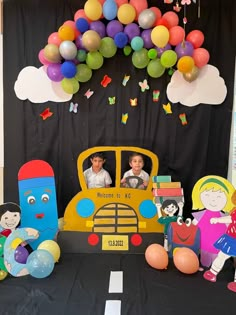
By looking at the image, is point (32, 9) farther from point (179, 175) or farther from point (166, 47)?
point (179, 175)

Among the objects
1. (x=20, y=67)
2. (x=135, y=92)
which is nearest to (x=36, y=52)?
(x=20, y=67)

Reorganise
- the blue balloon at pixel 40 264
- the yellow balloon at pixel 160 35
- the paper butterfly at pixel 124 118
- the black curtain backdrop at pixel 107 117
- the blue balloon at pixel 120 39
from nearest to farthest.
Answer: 1. the blue balloon at pixel 40 264
2. the yellow balloon at pixel 160 35
3. the blue balloon at pixel 120 39
4. the black curtain backdrop at pixel 107 117
5. the paper butterfly at pixel 124 118

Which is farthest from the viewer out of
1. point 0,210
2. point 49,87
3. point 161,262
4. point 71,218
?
point 49,87

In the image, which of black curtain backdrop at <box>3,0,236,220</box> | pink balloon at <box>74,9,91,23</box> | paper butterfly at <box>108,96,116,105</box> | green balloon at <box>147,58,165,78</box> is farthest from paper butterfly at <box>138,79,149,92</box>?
pink balloon at <box>74,9,91,23</box>

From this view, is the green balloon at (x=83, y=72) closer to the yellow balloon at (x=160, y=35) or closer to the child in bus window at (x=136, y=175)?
the yellow balloon at (x=160, y=35)

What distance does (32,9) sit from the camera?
2.83 m

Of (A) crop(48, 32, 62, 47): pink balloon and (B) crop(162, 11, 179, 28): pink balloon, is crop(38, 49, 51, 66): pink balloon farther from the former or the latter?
(B) crop(162, 11, 179, 28): pink balloon

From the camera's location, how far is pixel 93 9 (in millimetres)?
2473

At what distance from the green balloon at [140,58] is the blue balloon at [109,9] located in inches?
14.1

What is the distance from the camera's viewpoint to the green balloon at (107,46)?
260cm

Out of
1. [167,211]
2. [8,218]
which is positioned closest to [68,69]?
[8,218]

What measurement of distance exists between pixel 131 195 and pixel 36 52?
1580mm

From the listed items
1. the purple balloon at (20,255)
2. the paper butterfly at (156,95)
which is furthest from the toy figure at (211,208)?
the purple balloon at (20,255)

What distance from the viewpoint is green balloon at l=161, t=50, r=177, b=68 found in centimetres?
254
